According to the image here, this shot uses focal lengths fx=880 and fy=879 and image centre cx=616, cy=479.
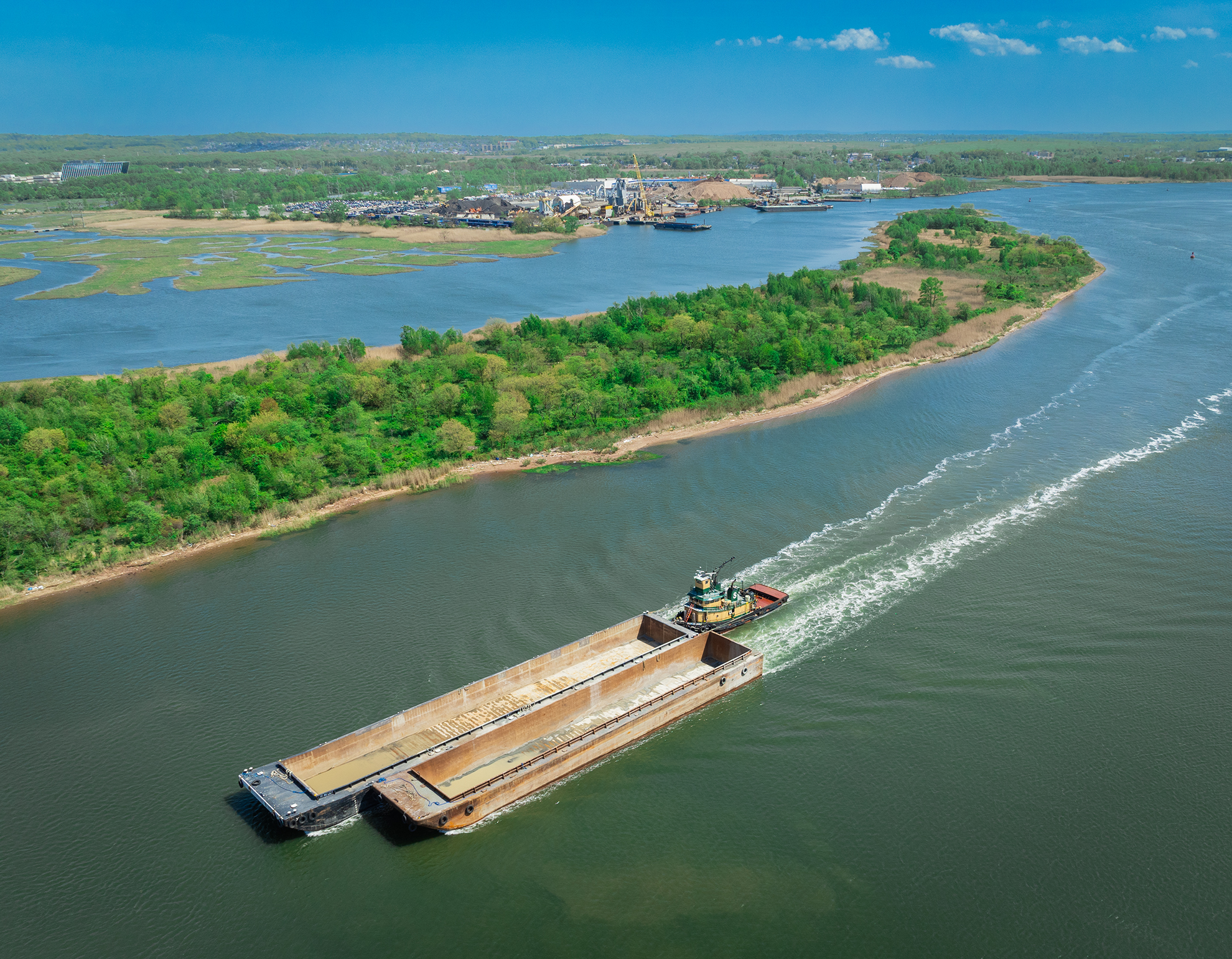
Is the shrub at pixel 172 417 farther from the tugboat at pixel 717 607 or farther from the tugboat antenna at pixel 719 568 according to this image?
the tugboat at pixel 717 607

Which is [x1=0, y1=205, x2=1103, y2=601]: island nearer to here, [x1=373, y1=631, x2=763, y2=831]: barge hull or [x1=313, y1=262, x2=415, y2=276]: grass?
[x1=373, y1=631, x2=763, y2=831]: barge hull

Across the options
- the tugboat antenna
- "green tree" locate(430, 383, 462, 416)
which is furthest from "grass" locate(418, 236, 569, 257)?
the tugboat antenna

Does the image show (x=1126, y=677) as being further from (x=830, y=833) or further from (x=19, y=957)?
(x=19, y=957)

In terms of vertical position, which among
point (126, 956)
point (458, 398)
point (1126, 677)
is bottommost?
point (126, 956)

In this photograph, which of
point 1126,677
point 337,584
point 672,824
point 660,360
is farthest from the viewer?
point 660,360

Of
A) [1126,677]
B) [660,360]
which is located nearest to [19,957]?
[1126,677]

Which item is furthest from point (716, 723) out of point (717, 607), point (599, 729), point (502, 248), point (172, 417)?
point (502, 248)

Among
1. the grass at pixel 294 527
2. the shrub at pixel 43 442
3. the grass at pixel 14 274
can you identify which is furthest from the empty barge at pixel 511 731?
the grass at pixel 14 274
